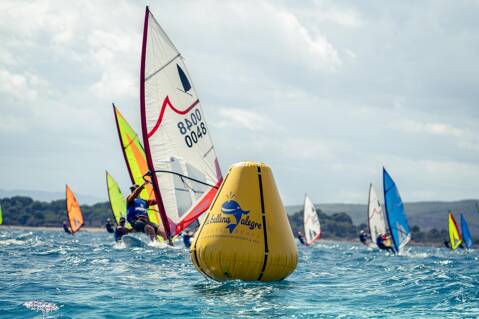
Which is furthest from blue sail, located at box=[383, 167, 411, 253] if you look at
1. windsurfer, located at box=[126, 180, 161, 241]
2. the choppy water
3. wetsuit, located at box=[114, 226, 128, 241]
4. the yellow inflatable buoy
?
the yellow inflatable buoy

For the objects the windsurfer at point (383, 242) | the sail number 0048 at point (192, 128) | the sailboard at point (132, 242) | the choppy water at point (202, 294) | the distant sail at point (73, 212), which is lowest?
the windsurfer at point (383, 242)

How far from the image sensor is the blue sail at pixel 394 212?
38875mm

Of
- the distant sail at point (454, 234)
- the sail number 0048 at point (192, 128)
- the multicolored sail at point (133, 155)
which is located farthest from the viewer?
the distant sail at point (454, 234)

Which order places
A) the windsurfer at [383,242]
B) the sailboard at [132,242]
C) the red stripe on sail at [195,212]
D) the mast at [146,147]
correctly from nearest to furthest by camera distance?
the mast at [146,147] < the red stripe on sail at [195,212] < the sailboard at [132,242] < the windsurfer at [383,242]

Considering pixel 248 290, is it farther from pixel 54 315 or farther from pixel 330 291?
pixel 54 315

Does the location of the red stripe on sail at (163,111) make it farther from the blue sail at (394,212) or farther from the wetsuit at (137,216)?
the blue sail at (394,212)

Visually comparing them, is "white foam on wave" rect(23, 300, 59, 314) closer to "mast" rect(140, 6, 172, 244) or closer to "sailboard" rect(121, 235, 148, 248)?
"mast" rect(140, 6, 172, 244)

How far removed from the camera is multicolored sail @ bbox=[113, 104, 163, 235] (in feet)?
92.4

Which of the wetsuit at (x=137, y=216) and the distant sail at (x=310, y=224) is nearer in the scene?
the wetsuit at (x=137, y=216)

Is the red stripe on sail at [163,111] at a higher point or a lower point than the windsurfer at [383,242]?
higher

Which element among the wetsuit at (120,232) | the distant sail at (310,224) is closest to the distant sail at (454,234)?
the distant sail at (310,224)

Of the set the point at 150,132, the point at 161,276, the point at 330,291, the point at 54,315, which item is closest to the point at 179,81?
the point at 150,132

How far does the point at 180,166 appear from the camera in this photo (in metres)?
18.0

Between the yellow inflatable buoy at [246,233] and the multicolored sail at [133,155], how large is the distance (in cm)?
1443
